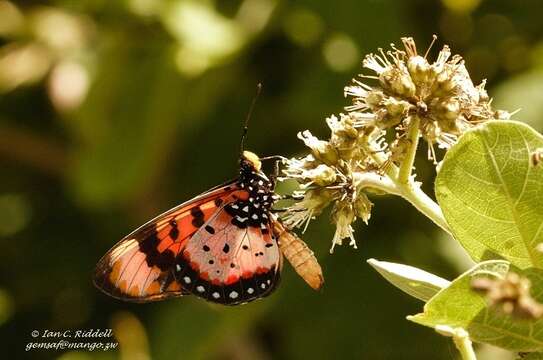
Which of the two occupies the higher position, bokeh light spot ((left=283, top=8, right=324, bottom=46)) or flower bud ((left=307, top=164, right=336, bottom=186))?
flower bud ((left=307, top=164, right=336, bottom=186))

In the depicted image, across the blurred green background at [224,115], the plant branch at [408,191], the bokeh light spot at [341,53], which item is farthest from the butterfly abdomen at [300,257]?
the bokeh light spot at [341,53]

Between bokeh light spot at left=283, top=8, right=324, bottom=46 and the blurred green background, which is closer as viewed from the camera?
the blurred green background

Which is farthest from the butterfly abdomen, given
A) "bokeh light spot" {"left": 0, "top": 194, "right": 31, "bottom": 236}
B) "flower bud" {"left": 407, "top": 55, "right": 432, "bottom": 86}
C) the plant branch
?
"bokeh light spot" {"left": 0, "top": 194, "right": 31, "bottom": 236}

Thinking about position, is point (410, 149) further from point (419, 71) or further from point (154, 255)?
point (154, 255)

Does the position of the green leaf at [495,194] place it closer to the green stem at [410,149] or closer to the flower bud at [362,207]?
the green stem at [410,149]

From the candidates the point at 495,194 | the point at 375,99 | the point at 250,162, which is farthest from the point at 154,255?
the point at 495,194

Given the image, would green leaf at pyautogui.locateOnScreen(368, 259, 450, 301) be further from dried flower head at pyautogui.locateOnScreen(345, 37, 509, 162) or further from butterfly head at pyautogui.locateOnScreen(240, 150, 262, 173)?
butterfly head at pyautogui.locateOnScreen(240, 150, 262, 173)

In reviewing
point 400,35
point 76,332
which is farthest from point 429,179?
point 76,332
